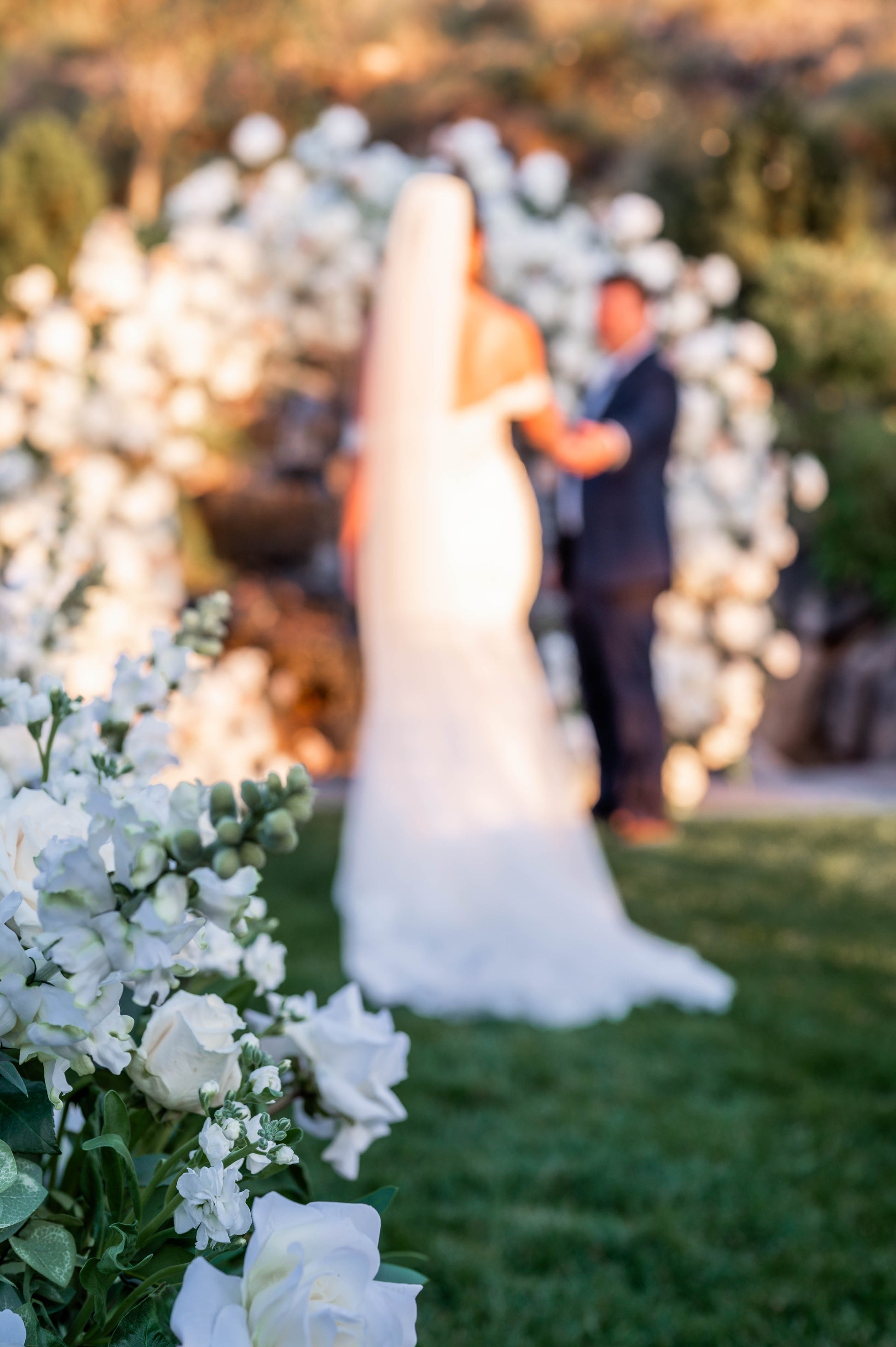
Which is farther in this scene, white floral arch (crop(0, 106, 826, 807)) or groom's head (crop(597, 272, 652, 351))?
groom's head (crop(597, 272, 652, 351))

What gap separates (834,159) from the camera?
1273 centimetres

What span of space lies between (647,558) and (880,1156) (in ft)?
12.6

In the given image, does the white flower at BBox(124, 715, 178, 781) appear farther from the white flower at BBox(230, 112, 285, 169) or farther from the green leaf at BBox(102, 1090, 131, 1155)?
the white flower at BBox(230, 112, 285, 169)

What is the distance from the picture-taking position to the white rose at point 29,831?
0.80m

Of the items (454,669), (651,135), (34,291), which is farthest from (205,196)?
(651,135)

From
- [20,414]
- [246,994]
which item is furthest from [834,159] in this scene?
[246,994]

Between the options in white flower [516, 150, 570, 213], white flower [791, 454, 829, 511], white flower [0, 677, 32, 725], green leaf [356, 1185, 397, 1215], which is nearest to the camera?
green leaf [356, 1185, 397, 1215]

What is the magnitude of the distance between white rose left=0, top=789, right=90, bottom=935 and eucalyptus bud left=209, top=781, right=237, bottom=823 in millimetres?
114

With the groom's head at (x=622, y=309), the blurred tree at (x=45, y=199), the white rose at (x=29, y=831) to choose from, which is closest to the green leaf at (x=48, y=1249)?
the white rose at (x=29, y=831)

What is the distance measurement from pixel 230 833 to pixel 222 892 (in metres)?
0.04

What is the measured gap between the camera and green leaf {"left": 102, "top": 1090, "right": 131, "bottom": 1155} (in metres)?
0.82

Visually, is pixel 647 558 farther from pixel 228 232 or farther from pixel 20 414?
pixel 20 414

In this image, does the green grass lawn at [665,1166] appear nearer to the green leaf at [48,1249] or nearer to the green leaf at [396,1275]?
the green leaf at [396,1275]

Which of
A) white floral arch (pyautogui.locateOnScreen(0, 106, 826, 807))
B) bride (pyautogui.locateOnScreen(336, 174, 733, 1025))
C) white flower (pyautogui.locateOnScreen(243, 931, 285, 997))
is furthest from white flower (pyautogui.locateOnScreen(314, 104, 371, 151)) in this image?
white flower (pyautogui.locateOnScreen(243, 931, 285, 997))
